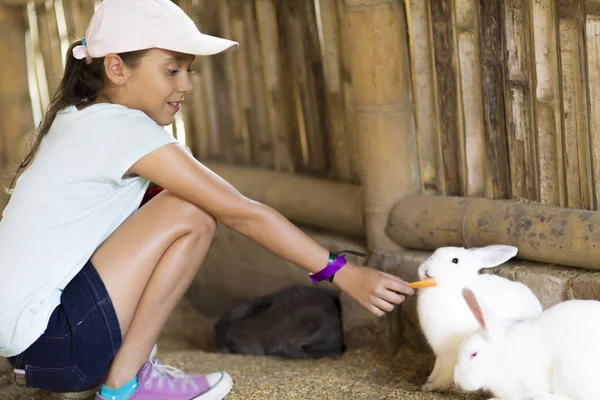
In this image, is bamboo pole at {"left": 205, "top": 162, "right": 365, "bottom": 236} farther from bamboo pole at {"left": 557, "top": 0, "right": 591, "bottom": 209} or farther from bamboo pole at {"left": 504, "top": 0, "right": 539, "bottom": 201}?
bamboo pole at {"left": 557, "top": 0, "right": 591, "bottom": 209}

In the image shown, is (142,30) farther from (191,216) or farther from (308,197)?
(308,197)

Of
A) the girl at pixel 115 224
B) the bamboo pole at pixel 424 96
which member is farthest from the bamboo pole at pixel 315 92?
A: the girl at pixel 115 224

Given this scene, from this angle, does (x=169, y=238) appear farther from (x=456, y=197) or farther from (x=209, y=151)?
(x=209, y=151)

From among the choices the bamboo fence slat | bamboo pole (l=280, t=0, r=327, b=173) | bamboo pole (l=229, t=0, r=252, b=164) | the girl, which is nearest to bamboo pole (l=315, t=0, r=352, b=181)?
the bamboo fence slat

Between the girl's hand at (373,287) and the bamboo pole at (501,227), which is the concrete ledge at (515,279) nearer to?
the bamboo pole at (501,227)

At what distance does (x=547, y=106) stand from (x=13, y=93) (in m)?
4.52

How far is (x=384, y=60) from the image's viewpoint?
10.4 ft

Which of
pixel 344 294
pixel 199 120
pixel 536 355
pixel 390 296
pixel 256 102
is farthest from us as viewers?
pixel 199 120

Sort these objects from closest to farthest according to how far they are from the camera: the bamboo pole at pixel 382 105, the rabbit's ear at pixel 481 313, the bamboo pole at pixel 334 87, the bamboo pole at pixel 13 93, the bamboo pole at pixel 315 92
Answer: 1. the rabbit's ear at pixel 481 313
2. the bamboo pole at pixel 382 105
3. the bamboo pole at pixel 334 87
4. the bamboo pole at pixel 315 92
5. the bamboo pole at pixel 13 93

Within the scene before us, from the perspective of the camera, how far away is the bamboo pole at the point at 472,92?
2.96 m

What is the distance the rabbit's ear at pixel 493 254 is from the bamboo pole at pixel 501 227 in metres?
0.20

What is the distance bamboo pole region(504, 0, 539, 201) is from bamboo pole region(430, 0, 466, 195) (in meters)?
0.22

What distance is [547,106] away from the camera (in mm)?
2791

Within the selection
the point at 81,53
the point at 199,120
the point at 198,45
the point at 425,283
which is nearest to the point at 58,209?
the point at 81,53
